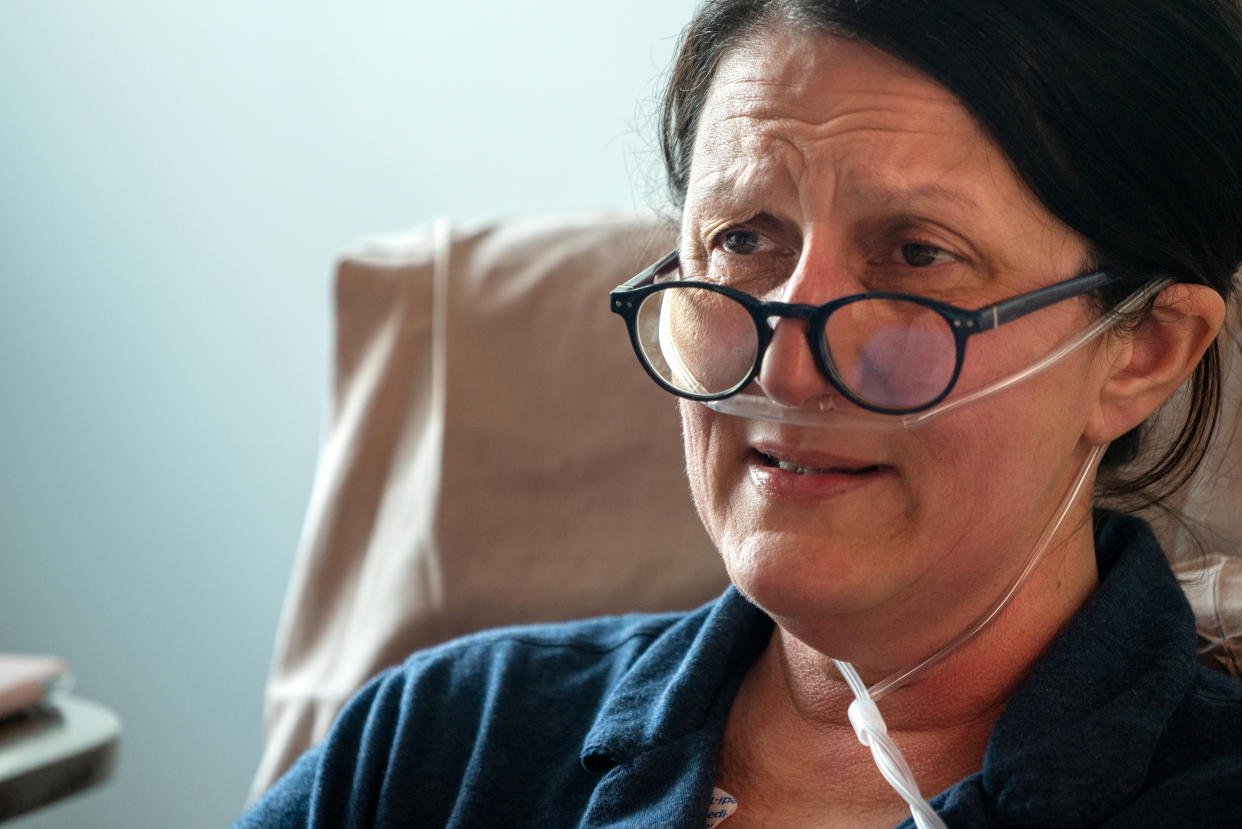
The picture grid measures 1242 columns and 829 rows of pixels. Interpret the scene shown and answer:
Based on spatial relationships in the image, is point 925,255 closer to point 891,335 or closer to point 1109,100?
point 891,335

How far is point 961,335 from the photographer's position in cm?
103

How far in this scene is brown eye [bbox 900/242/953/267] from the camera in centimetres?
106

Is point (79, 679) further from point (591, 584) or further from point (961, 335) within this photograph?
point (961, 335)

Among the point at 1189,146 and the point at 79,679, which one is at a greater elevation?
the point at 1189,146

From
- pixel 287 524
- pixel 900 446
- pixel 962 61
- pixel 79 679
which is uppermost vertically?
pixel 962 61

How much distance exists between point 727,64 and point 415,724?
69 cm

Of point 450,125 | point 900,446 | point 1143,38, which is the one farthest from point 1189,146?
point 450,125

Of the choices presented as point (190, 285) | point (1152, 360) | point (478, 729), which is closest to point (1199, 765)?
point (1152, 360)

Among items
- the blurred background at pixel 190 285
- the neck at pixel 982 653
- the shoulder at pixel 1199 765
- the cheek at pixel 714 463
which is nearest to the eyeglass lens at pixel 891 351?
the cheek at pixel 714 463

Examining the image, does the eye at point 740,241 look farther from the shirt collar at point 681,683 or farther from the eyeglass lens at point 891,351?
the shirt collar at point 681,683

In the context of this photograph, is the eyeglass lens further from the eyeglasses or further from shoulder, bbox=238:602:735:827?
shoulder, bbox=238:602:735:827

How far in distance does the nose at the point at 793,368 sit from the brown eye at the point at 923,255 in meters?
0.10

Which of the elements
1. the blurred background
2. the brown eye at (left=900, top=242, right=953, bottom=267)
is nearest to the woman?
the brown eye at (left=900, top=242, right=953, bottom=267)

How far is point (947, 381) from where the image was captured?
40.7 inches
